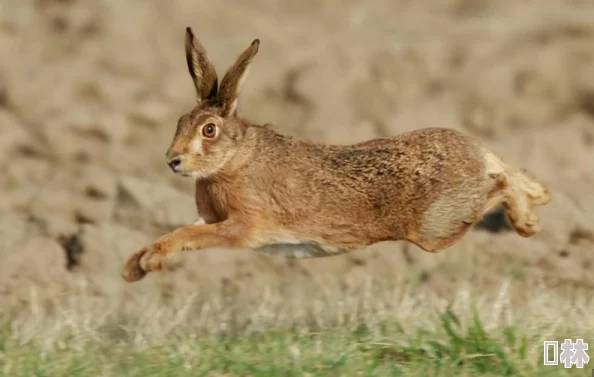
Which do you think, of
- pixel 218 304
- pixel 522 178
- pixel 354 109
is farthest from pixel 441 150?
pixel 354 109

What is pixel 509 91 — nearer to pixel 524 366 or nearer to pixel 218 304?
pixel 218 304

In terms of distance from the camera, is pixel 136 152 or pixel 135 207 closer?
pixel 135 207

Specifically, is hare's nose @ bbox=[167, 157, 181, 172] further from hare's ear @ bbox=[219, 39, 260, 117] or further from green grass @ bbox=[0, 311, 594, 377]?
green grass @ bbox=[0, 311, 594, 377]

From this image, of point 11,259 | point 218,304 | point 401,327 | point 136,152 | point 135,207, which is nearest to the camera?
point 401,327

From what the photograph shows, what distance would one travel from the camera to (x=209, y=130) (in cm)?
438

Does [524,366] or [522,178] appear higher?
[522,178]

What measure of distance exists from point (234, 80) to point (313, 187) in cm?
51

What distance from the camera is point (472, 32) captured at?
27.5 feet

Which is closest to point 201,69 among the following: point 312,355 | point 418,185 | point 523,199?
point 418,185

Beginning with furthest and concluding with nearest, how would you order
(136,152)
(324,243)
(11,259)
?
1. (136,152)
2. (11,259)
3. (324,243)

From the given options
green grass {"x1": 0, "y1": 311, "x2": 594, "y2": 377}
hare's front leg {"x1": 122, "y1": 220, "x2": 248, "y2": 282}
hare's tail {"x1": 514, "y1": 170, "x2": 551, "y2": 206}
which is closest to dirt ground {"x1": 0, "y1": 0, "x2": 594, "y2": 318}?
green grass {"x1": 0, "y1": 311, "x2": 594, "y2": 377}

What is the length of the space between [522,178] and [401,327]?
2.83 feet

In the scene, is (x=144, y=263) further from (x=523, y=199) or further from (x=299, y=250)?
(x=523, y=199)

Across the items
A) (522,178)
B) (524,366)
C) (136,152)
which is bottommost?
(524,366)
